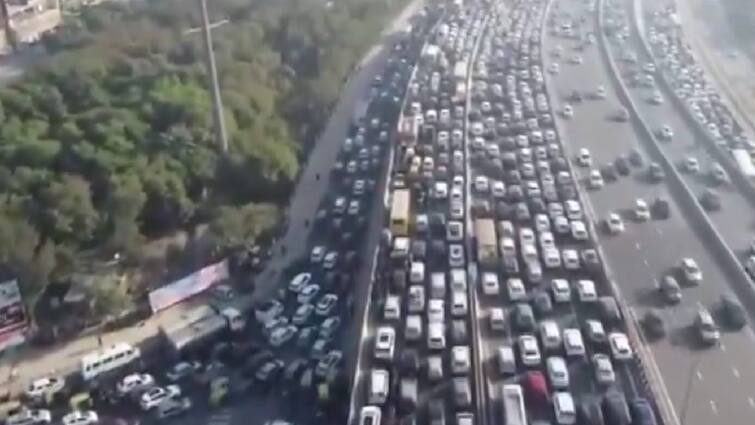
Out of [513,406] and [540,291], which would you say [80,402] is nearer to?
[513,406]

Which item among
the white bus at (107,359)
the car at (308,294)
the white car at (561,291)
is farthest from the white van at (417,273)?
the white bus at (107,359)

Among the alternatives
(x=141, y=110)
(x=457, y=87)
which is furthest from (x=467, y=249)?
(x=457, y=87)

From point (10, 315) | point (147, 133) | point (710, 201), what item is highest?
point (147, 133)

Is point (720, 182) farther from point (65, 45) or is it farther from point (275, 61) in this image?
point (65, 45)

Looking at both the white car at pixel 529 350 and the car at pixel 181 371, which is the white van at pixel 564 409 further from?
the car at pixel 181 371

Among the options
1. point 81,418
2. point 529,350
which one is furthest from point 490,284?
point 81,418

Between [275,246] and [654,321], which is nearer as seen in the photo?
[654,321]
